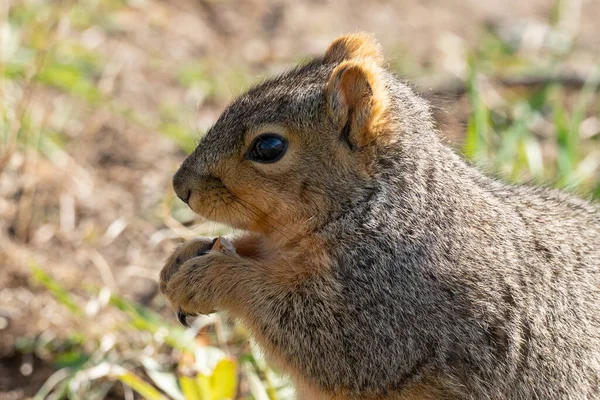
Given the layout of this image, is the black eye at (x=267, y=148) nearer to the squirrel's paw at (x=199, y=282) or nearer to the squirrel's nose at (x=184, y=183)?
the squirrel's nose at (x=184, y=183)

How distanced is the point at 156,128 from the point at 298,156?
91.1 inches

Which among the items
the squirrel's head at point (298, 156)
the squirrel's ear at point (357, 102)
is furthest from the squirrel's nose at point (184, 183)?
the squirrel's ear at point (357, 102)

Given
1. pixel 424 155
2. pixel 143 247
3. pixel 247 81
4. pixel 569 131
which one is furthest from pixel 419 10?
pixel 424 155

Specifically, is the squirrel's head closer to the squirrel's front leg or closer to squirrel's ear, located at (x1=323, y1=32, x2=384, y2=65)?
the squirrel's front leg

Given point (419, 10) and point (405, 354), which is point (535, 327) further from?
point (419, 10)

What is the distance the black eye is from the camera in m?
2.87

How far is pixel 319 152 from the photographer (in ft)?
9.50

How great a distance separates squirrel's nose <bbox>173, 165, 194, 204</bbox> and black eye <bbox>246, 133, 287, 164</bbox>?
0.70ft

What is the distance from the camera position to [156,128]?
16.5 ft

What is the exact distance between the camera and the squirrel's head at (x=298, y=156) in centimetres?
286

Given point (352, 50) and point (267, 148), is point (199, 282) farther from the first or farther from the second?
point (352, 50)

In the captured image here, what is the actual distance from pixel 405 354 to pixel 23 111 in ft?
7.24

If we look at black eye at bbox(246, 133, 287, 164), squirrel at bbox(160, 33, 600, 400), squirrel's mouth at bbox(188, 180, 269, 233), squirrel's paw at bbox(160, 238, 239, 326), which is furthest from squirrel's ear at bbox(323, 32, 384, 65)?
squirrel's paw at bbox(160, 238, 239, 326)

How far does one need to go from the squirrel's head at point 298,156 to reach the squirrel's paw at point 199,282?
138mm
